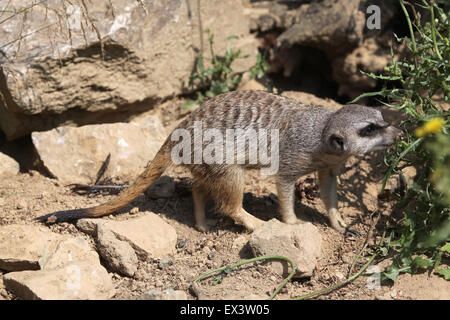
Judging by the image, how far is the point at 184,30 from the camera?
4.55m

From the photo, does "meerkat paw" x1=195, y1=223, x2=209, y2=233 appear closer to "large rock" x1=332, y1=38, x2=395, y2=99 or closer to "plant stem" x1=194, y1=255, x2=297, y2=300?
"plant stem" x1=194, y1=255, x2=297, y2=300

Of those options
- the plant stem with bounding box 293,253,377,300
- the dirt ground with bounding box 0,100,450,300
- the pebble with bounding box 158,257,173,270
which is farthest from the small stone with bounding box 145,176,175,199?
the plant stem with bounding box 293,253,377,300

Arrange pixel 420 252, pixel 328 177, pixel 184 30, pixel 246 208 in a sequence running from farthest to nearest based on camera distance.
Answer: pixel 184 30, pixel 246 208, pixel 328 177, pixel 420 252

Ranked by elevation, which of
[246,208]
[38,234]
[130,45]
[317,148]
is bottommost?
[246,208]

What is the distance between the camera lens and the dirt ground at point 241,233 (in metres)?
2.81

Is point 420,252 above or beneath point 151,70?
beneath

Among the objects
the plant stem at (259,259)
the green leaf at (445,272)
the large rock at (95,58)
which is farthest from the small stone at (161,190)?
the green leaf at (445,272)

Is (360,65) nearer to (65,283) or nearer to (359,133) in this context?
(359,133)

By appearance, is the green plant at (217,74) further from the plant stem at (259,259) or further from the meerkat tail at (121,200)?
the plant stem at (259,259)

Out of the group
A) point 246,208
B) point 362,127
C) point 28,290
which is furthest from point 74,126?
point 362,127

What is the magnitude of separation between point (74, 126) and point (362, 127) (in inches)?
97.0

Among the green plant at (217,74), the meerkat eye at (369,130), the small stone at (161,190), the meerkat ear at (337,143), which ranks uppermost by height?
the green plant at (217,74)

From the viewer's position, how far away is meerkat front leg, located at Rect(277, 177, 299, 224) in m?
3.38

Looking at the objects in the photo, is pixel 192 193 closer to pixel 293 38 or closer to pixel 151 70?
pixel 151 70
